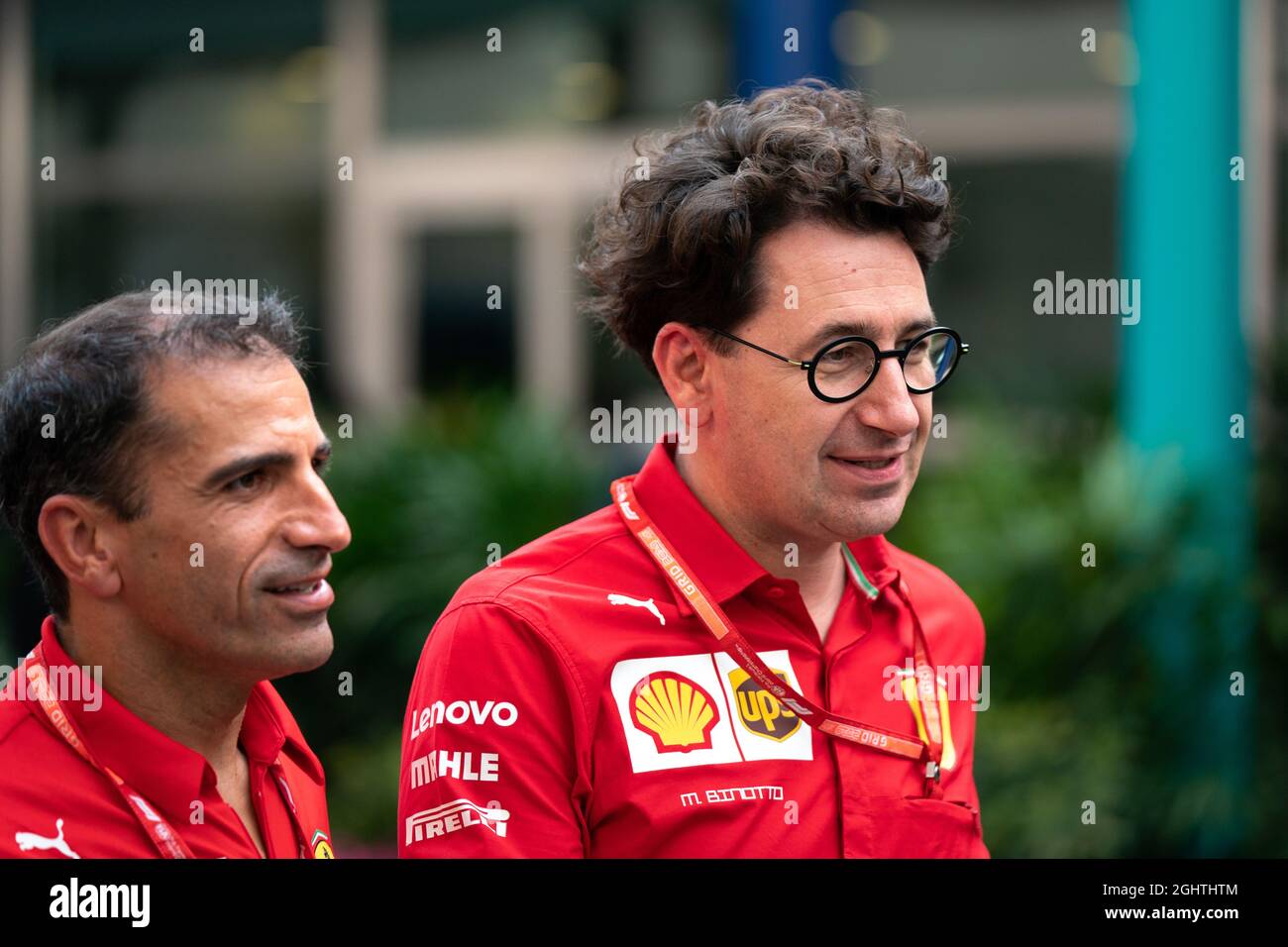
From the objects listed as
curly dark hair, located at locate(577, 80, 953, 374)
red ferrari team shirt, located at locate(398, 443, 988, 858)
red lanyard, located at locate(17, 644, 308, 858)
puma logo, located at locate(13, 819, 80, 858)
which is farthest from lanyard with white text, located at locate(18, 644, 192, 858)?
curly dark hair, located at locate(577, 80, 953, 374)

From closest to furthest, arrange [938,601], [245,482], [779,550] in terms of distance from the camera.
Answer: [245,482] → [779,550] → [938,601]

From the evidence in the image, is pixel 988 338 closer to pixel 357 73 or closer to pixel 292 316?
pixel 357 73

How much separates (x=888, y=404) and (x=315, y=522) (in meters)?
0.93

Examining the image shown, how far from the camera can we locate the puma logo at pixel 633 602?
2.71 m

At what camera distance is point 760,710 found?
2.70 m

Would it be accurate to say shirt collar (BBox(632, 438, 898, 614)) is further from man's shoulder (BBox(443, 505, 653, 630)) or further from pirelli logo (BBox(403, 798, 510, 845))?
pirelli logo (BBox(403, 798, 510, 845))

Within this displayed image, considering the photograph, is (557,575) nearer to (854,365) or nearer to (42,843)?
(854,365)

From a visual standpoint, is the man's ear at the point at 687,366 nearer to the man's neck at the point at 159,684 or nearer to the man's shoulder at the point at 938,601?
the man's shoulder at the point at 938,601

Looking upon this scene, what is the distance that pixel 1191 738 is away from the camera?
5395 millimetres

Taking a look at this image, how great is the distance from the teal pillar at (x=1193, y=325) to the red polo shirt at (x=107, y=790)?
362 centimetres

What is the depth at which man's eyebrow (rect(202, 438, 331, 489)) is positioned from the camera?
8.07 feet

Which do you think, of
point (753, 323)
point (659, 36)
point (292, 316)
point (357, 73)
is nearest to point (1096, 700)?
point (753, 323)

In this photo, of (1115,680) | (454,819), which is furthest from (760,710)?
(1115,680)

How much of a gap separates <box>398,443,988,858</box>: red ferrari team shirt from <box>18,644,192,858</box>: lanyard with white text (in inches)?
14.7
